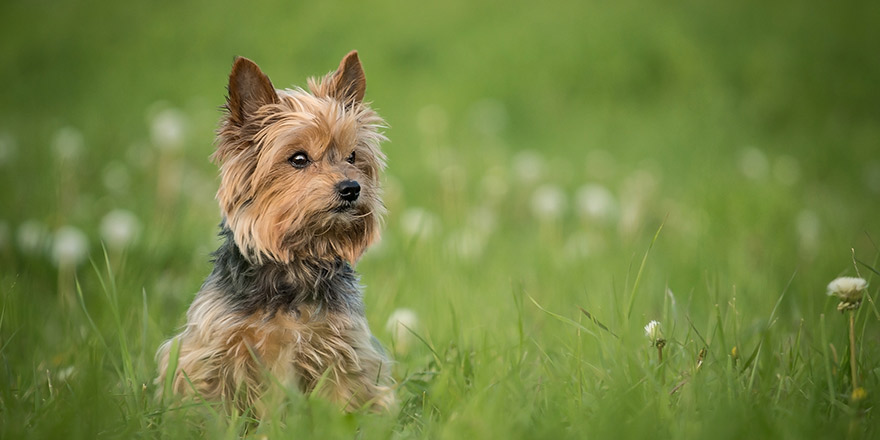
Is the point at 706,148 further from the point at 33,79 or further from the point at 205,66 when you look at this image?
the point at 33,79

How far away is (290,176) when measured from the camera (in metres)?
3.65

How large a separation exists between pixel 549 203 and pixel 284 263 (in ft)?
14.2

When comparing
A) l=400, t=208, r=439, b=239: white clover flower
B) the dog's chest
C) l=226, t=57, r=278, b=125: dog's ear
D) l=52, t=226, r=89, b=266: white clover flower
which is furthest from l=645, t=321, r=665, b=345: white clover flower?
l=52, t=226, r=89, b=266: white clover flower

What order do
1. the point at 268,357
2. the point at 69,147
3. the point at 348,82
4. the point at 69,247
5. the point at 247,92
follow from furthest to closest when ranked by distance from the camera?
the point at 69,147, the point at 69,247, the point at 348,82, the point at 247,92, the point at 268,357

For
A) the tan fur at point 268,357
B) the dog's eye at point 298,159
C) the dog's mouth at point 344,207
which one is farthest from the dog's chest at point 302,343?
the dog's eye at point 298,159

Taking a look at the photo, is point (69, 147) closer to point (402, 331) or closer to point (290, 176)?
point (402, 331)

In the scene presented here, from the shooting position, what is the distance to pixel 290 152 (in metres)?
3.65

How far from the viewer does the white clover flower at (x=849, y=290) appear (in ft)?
10.6

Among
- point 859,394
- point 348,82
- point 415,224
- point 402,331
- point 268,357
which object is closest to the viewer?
point 859,394

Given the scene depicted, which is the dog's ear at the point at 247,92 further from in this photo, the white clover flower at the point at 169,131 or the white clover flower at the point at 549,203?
the white clover flower at the point at 549,203

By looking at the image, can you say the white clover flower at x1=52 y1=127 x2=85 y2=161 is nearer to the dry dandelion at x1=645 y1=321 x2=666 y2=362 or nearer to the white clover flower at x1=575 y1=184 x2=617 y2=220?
the white clover flower at x1=575 y1=184 x2=617 y2=220

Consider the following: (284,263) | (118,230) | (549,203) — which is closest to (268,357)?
(284,263)

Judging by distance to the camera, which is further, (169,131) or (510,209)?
(510,209)

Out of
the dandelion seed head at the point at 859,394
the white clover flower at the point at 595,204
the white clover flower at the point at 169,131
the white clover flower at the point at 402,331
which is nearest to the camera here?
the dandelion seed head at the point at 859,394
